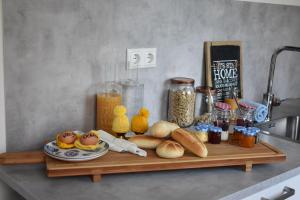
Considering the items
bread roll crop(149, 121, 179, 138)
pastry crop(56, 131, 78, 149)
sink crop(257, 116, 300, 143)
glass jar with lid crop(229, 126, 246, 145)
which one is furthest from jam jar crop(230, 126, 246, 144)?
sink crop(257, 116, 300, 143)

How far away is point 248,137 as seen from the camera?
149cm

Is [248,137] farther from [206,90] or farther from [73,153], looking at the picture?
[73,153]

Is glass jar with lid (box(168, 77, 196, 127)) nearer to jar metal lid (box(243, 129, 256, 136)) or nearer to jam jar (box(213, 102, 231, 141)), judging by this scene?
jam jar (box(213, 102, 231, 141))

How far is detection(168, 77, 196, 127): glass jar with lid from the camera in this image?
5.85ft

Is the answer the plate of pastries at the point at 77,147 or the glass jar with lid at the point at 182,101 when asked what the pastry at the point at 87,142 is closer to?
the plate of pastries at the point at 77,147

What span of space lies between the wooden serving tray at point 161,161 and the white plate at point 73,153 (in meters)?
0.02

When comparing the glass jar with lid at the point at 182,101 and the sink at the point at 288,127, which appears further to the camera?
the sink at the point at 288,127

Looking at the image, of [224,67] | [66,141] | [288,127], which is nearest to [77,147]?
[66,141]

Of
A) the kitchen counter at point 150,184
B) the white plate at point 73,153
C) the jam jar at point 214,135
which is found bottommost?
the kitchen counter at point 150,184

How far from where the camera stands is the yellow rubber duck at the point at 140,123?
1577 mm

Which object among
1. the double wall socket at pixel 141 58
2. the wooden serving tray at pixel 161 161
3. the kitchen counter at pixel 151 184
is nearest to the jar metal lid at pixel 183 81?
the double wall socket at pixel 141 58

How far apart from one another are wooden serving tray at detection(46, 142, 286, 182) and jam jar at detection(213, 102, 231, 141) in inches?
2.4

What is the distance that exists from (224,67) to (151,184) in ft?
3.15

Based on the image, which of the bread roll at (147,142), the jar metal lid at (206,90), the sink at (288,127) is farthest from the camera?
the sink at (288,127)
